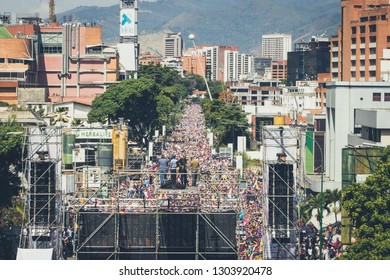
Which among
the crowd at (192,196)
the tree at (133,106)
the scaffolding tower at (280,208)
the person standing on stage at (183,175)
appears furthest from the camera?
the tree at (133,106)

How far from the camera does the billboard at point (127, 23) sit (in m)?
136

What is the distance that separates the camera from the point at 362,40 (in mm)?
103938

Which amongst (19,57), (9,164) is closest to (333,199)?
(9,164)

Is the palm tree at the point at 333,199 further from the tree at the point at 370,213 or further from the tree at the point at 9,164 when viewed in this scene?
the tree at the point at 370,213

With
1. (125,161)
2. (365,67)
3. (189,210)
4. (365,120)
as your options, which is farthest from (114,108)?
(189,210)

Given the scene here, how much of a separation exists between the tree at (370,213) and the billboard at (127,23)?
105056 millimetres

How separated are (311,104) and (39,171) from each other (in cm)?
8312

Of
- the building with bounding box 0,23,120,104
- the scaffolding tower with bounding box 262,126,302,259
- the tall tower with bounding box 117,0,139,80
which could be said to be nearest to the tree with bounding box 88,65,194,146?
the building with bounding box 0,23,120,104

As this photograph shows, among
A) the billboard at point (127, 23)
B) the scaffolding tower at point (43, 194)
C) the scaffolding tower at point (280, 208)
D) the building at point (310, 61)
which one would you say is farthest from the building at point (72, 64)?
the scaffolding tower at point (280, 208)

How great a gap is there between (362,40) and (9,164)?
67.6 metres

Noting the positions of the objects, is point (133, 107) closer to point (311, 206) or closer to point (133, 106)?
point (133, 106)

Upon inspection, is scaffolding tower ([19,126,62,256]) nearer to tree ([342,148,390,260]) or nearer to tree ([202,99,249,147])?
tree ([342,148,390,260])

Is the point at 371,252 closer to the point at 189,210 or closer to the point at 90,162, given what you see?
the point at 189,210

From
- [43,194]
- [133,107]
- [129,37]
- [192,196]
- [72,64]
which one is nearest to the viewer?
[43,194]
